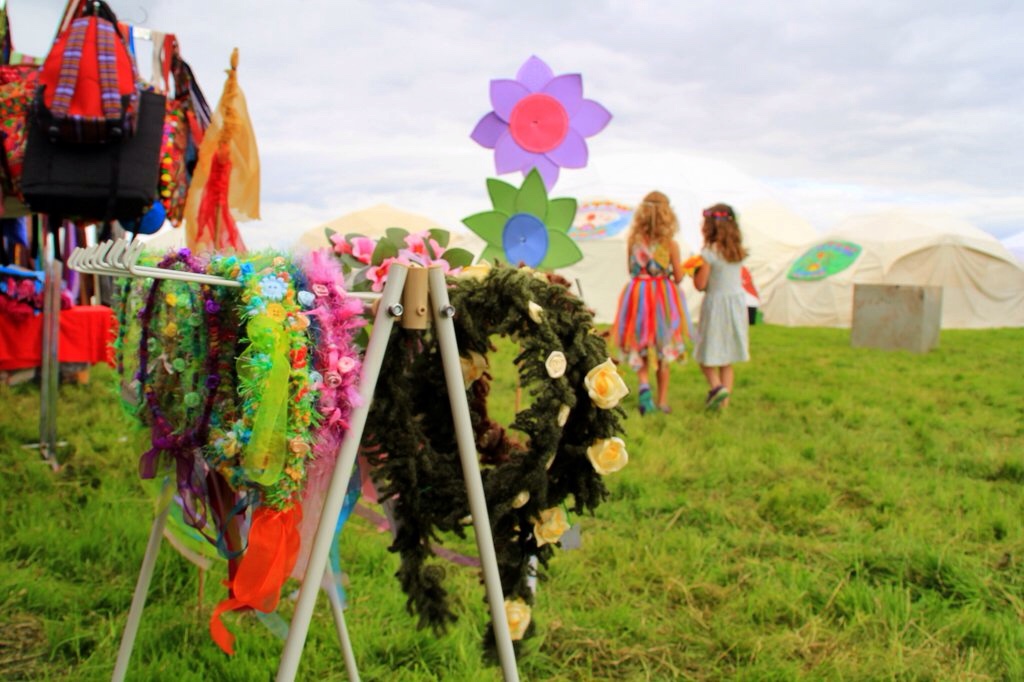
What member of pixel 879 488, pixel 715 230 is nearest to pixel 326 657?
pixel 879 488

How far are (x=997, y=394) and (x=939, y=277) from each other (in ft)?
22.6

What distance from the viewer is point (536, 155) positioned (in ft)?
9.16

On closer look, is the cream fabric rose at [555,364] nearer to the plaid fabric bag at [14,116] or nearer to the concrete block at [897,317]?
the plaid fabric bag at [14,116]

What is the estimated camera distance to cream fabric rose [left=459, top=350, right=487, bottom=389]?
63.3 inches

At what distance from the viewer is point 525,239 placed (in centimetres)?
247

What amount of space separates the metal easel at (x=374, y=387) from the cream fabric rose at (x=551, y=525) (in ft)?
0.45

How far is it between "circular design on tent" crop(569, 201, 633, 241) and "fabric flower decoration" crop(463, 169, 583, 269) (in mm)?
8403

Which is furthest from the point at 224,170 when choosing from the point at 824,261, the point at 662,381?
the point at 824,261

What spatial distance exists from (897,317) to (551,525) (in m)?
7.94

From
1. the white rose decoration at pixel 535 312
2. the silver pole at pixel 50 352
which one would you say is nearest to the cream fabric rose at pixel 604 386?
the white rose decoration at pixel 535 312

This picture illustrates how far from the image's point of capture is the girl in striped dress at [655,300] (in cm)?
494

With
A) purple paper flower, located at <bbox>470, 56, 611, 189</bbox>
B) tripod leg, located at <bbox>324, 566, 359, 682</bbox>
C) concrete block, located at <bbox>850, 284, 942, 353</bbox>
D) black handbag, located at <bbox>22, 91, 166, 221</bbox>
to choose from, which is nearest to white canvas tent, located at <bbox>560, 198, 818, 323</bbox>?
concrete block, located at <bbox>850, 284, 942, 353</bbox>

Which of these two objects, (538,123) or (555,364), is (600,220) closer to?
(538,123)

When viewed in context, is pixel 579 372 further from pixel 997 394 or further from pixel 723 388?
pixel 997 394
